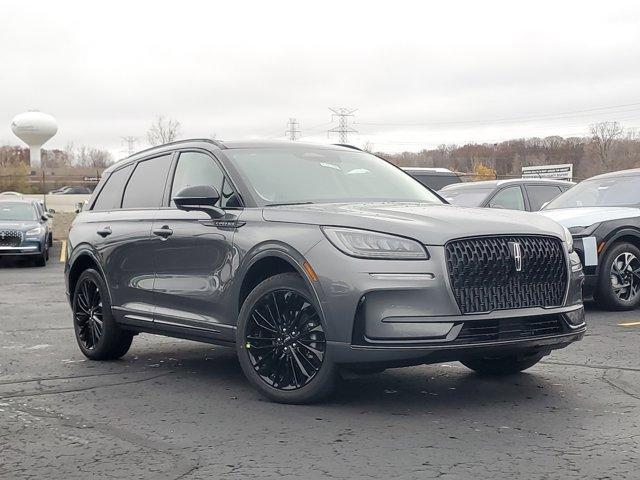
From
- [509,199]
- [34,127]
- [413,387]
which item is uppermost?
[34,127]

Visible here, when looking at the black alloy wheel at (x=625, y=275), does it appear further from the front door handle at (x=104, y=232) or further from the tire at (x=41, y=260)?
the tire at (x=41, y=260)

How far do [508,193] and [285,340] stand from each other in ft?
30.0

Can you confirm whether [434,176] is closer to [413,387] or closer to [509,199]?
[509,199]

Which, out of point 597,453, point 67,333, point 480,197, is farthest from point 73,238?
point 480,197

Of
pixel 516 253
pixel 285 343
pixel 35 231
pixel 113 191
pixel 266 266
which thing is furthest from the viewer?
pixel 35 231

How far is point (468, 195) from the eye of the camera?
1424cm

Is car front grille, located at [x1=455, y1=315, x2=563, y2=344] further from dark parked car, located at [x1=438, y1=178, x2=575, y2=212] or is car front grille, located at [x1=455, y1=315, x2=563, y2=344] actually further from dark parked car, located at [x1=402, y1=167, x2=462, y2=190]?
dark parked car, located at [x1=402, y1=167, x2=462, y2=190]

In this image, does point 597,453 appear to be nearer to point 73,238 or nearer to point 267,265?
point 267,265

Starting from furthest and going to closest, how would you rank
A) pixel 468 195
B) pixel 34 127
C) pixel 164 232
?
pixel 34 127 < pixel 468 195 < pixel 164 232

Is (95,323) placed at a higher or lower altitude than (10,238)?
higher

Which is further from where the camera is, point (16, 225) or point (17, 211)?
point (17, 211)

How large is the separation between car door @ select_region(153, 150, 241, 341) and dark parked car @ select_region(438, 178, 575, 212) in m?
Result: 7.57

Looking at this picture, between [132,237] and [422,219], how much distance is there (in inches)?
108

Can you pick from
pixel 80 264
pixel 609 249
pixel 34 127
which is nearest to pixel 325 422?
pixel 80 264
